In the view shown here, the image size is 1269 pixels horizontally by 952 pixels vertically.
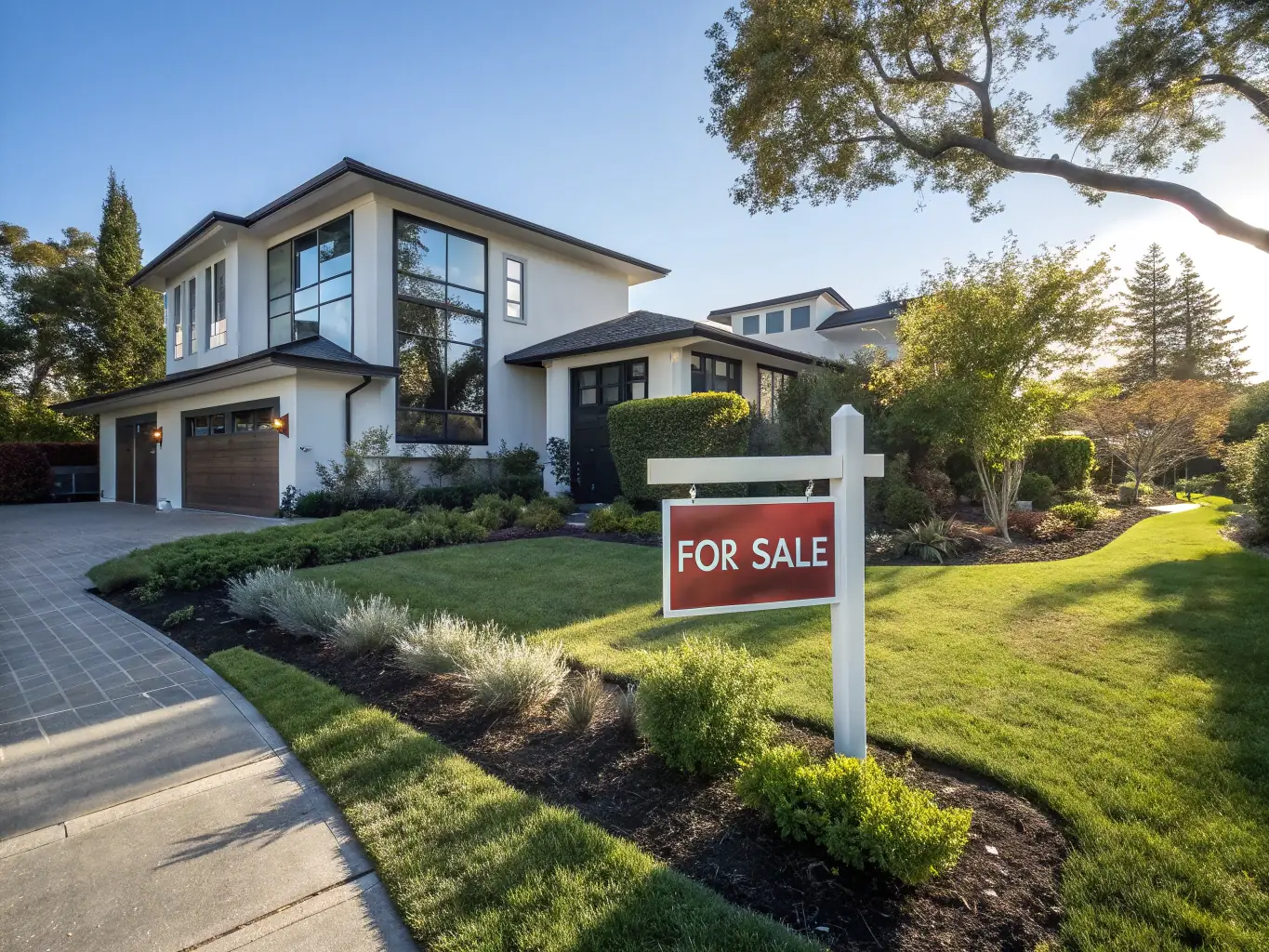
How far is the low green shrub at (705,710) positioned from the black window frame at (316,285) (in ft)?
46.5

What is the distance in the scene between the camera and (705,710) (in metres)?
2.78

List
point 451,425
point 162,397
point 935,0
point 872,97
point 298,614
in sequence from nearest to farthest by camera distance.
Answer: point 298,614
point 935,0
point 872,97
point 451,425
point 162,397

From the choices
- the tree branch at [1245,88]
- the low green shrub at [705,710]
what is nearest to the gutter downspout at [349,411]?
the low green shrub at [705,710]

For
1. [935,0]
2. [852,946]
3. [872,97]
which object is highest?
[935,0]

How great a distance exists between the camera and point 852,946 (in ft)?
6.07

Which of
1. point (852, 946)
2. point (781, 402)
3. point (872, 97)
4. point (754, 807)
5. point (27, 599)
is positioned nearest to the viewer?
point (852, 946)

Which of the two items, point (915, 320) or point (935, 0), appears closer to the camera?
point (935, 0)

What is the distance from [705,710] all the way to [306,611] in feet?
12.9

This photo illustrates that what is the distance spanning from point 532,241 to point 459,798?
56.3ft

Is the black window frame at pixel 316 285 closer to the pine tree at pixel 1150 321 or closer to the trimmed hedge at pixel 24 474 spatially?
the trimmed hedge at pixel 24 474

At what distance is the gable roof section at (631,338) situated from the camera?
1370 centimetres

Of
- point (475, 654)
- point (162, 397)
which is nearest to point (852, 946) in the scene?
point (475, 654)

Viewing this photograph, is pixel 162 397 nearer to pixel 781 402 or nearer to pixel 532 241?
pixel 532 241

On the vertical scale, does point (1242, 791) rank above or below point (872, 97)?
below
